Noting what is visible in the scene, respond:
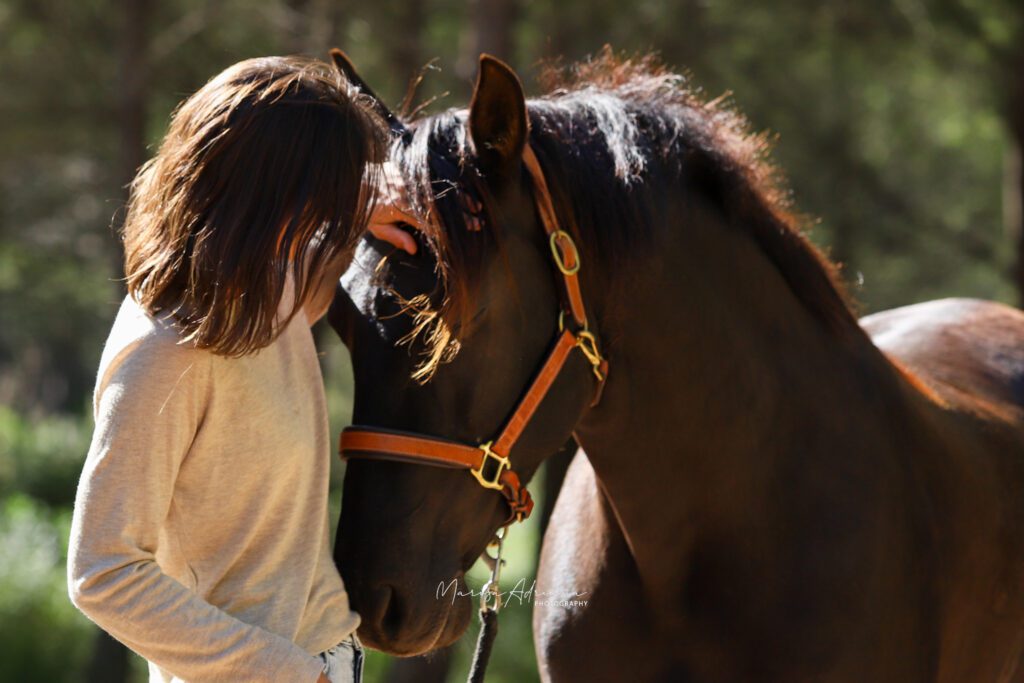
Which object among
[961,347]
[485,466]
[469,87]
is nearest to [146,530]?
[485,466]

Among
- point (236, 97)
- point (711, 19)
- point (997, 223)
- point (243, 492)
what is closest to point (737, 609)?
point (243, 492)

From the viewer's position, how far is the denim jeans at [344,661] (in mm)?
1732

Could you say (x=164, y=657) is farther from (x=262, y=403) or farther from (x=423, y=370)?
(x=423, y=370)

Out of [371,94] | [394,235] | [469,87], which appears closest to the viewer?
[394,235]

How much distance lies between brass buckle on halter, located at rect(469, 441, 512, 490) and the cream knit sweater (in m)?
0.24

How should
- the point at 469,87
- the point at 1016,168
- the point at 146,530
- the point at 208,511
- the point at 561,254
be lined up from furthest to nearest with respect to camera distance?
the point at 1016,168 → the point at 469,87 → the point at 561,254 → the point at 208,511 → the point at 146,530

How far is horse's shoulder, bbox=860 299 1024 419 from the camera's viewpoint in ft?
9.45

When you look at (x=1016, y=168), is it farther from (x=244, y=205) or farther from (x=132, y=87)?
(x=244, y=205)

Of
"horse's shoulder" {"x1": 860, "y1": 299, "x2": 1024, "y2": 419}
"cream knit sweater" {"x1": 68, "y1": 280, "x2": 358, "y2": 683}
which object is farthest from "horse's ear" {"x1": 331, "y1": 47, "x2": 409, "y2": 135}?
"horse's shoulder" {"x1": 860, "y1": 299, "x2": 1024, "y2": 419}

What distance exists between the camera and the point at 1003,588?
7.79 feet

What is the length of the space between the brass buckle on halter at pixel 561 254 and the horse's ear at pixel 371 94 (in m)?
0.31

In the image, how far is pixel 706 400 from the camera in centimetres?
206

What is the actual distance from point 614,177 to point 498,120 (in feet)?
0.85

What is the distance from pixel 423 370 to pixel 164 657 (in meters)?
0.53
